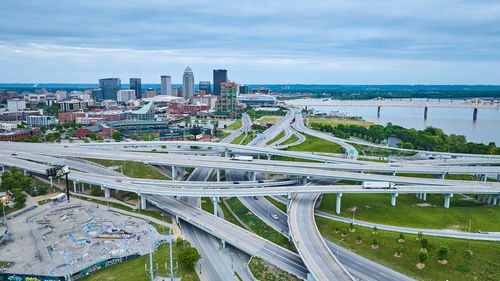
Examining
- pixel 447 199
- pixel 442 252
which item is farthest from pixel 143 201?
pixel 447 199

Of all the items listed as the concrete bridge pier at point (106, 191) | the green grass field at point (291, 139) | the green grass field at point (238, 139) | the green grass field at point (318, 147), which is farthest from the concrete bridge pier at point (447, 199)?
the green grass field at point (238, 139)

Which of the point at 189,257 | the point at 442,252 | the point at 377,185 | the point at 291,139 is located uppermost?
the point at 291,139

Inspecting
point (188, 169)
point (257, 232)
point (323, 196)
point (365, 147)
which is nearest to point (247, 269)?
point (257, 232)

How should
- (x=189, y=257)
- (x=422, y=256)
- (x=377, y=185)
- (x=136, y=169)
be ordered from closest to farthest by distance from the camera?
(x=189, y=257), (x=422, y=256), (x=377, y=185), (x=136, y=169)

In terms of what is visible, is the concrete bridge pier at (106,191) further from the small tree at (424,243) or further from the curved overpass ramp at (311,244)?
the small tree at (424,243)

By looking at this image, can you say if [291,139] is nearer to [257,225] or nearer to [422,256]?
[257,225]

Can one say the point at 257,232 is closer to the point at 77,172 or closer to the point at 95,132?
the point at 77,172
